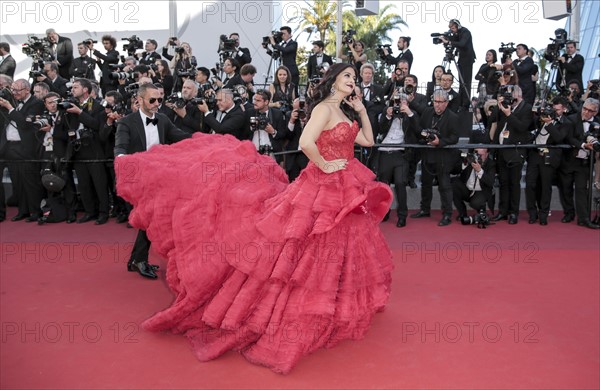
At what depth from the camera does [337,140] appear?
3.83 meters

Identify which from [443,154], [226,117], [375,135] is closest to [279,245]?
[226,117]

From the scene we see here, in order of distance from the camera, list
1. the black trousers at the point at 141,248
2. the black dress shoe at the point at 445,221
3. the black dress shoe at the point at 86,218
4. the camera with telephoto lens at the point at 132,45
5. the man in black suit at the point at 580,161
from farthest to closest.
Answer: the camera with telephoto lens at the point at 132,45 → the black dress shoe at the point at 86,218 → the black dress shoe at the point at 445,221 → the man in black suit at the point at 580,161 → the black trousers at the point at 141,248

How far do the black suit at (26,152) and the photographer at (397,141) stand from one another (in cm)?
442

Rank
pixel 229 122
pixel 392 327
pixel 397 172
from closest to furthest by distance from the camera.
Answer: pixel 392 327, pixel 229 122, pixel 397 172

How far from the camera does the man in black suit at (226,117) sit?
6.89 meters

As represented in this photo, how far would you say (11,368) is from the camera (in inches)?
140

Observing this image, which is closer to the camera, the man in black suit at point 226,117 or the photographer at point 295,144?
the man in black suit at point 226,117

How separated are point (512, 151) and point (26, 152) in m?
6.21

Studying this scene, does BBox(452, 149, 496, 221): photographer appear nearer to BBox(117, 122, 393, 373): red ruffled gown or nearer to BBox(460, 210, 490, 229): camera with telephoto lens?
BBox(460, 210, 490, 229): camera with telephoto lens

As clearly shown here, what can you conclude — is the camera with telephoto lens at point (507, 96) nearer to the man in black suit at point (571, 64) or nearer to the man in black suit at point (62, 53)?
the man in black suit at point (571, 64)

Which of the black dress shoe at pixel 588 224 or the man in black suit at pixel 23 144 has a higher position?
the man in black suit at pixel 23 144

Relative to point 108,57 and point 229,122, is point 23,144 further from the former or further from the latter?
point 229,122

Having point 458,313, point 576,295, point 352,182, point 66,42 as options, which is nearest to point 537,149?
point 576,295

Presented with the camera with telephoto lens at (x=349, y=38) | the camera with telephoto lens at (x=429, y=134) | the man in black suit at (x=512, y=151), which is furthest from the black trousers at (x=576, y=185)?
the camera with telephoto lens at (x=349, y=38)
